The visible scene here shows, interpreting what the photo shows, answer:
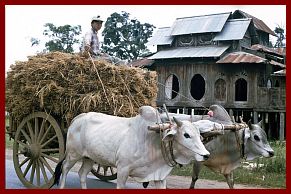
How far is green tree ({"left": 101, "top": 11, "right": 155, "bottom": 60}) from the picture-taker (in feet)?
122

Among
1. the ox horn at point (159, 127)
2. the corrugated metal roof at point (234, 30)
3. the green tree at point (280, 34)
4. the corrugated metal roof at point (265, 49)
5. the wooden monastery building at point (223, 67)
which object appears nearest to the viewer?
the ox horn at point (159, 127)

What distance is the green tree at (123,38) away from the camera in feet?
122

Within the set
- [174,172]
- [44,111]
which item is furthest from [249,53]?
[44,111]

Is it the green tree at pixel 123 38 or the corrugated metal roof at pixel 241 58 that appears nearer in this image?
the corrugated metal roof at pixel 241 58

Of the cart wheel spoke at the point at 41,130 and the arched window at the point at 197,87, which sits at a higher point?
the arched window at the point at 197,87

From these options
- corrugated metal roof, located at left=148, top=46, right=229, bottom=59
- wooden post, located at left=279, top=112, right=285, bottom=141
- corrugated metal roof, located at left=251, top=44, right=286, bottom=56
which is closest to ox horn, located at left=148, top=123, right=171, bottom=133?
corrugated metal roof, located at left=148, top=46, right=229, bottom=59

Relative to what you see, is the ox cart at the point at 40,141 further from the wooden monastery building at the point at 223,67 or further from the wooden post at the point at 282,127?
the wooden post at the point at 282,127

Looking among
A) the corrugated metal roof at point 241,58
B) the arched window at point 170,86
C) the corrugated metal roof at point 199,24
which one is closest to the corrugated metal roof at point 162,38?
the corrugated metal roof at point 199,24

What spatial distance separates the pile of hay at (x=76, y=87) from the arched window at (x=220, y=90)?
49.0ft

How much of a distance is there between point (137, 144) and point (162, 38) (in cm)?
1921

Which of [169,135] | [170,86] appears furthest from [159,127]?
[170,86]

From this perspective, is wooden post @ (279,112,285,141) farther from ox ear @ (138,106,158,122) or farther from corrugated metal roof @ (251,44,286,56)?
ox ear @ (138,106,158,122)

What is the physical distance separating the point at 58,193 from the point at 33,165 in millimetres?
3053

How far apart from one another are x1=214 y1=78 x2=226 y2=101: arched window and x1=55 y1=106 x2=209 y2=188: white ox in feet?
52.7
